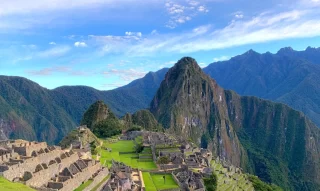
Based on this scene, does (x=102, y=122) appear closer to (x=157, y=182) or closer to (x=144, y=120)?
(x=144, y=120)

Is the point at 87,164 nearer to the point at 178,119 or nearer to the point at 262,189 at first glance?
the point at 262,189

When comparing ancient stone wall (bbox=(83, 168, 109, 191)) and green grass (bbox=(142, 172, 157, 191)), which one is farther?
green grass (bbox=(142, 172, 157, 191))

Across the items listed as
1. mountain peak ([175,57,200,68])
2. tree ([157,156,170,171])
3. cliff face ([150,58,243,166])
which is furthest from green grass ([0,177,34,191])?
mountain peak ([175,57,200,68])

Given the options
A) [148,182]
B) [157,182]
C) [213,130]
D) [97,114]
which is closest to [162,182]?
[157,182]

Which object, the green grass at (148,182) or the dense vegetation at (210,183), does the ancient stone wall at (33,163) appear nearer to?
the green grass at (148,182)

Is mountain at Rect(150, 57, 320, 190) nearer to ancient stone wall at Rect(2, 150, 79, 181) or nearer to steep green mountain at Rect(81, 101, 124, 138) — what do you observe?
steep green mountain at Rect(81, 101, 124, 138)

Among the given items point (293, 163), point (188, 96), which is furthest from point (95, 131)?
point (293, 163)
